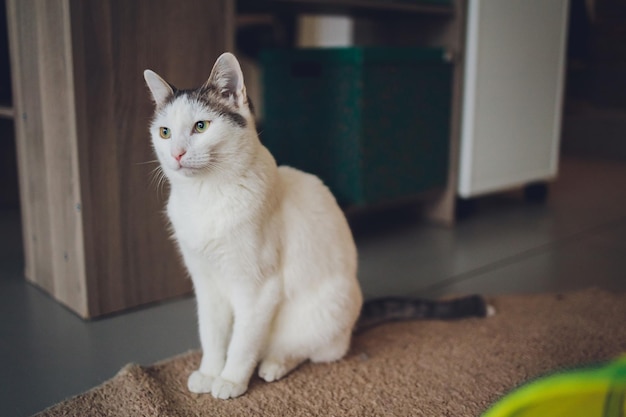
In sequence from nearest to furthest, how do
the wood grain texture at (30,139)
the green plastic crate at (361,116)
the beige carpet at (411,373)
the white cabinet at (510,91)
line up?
the beige carpet at (411,373) < the wood grain texture at (30,139) < the green plastic crate at (361,116) < the white cabinet at (510,91)

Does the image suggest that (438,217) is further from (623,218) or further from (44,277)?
(44,277)

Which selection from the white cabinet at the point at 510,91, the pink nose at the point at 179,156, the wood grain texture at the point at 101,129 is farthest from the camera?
the white cabinet at the point at 510,91

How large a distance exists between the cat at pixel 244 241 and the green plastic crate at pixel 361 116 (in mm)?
872

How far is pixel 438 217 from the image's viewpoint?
262cm

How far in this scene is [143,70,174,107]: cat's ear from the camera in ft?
3.48

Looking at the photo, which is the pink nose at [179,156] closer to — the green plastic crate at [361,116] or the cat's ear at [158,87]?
the cat's ear at [158,87]

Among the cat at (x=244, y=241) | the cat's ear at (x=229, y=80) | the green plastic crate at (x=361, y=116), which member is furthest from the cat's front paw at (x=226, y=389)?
the green plastic crate at (x=361, y=116)

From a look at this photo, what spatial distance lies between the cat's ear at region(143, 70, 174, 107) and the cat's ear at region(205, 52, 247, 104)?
0.08m

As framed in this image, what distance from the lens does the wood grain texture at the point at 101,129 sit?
1472 mm

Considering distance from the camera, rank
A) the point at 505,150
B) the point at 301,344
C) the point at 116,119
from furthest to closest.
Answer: the point at 505,150 → the point at 116,119 → the point at 301,344

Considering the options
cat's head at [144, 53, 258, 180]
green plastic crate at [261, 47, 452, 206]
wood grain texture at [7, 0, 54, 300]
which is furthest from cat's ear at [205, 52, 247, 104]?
green plastic crate at [261, 47, 452, 206]

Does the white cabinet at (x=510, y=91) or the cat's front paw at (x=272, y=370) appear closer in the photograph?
the cat's front paw at (x=272, y=370)

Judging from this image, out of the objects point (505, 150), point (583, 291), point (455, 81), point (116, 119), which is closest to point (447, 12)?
point (455, 81)

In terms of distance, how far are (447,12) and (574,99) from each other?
1.98 meters
